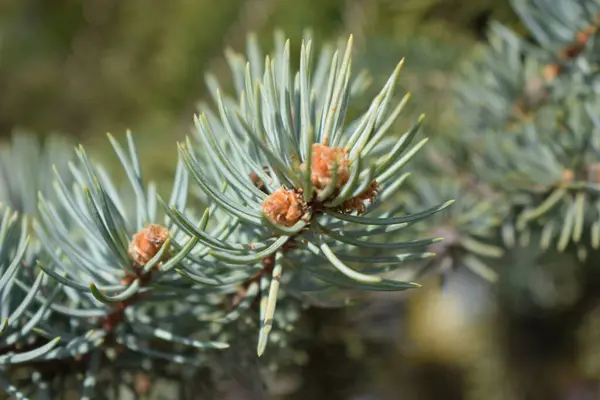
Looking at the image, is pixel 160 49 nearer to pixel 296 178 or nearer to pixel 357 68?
pixel 357 68

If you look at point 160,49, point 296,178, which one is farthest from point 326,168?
point 160,49

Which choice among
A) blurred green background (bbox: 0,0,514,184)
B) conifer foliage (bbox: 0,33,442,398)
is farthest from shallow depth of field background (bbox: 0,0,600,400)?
conifer foliage (bbox: 0,33,442,398)

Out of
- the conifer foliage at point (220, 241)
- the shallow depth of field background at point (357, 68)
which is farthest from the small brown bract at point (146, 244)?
the shallow depth of field background at point (357, 68)

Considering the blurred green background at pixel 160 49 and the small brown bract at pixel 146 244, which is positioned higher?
the blurred green background at pixel 160 49

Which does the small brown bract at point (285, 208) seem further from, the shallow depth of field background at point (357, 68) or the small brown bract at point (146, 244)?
the shallow depth of field background at point (357, 68)

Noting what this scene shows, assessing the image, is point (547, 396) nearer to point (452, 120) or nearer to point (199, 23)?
point (452, 120)

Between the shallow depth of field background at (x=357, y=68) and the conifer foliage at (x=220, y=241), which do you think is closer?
the conifer foliage at (x=220, y=241)
